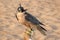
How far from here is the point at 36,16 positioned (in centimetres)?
827

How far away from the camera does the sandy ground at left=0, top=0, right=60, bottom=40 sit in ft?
20.9

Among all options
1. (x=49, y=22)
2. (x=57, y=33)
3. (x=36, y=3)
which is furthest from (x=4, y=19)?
(x=36, y=3)

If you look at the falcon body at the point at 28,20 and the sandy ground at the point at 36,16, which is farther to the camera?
the sandy ground at the point at 36,16

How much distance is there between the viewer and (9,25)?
725 centimetres

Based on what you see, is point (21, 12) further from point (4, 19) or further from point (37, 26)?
point (4, 19)

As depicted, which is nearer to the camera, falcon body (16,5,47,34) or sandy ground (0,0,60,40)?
falcon body (16,5,47,34)

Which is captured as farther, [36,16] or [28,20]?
[36,16]

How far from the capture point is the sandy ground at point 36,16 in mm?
6359

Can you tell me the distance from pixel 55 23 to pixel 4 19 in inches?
68.3

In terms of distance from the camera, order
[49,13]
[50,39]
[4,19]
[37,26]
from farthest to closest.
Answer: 1. [49,13]
2. [4,19]
3. [50,39]
4. [37,26]

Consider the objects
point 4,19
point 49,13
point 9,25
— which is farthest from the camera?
point 49,13

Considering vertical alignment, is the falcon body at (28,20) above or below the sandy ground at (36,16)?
above

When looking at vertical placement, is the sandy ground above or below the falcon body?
below

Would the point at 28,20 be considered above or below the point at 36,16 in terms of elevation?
above
